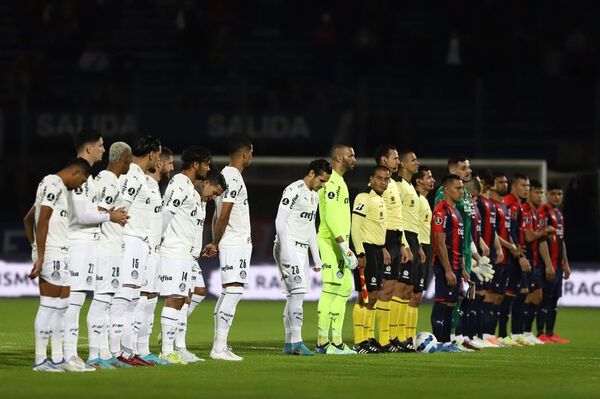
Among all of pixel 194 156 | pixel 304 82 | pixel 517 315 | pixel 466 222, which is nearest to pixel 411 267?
pixel 466 222

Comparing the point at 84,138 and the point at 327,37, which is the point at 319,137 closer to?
the point at 327,37

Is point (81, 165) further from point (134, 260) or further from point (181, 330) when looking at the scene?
point (181, 330)

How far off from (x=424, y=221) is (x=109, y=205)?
508cm

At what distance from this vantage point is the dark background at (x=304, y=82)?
27688 millimetres

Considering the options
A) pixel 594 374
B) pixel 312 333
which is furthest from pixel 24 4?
pixel 594 374

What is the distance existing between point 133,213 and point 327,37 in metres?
19.2

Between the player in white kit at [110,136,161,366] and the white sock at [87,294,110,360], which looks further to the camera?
the player in white kit at [110,136,161,366]

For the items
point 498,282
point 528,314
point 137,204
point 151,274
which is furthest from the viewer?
point 528,314

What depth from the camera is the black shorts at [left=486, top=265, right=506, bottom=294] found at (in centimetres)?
1864

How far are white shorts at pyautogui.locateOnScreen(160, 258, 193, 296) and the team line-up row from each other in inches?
0.6

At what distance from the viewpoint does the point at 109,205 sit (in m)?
13.4

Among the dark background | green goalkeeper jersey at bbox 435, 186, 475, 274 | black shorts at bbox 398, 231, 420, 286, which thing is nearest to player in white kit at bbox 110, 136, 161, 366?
black shorts at bbox 398, 231, 420, 286

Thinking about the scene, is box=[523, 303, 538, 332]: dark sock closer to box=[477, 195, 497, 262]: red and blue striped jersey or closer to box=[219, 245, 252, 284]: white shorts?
box=[477, 195, 497, 262]: red and blue striped jersey

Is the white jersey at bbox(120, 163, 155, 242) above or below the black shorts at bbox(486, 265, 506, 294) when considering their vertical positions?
above
